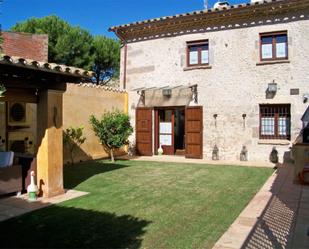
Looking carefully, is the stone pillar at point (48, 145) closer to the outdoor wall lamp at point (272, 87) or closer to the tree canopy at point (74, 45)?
the outdoor wall lamp at point (272, 87)

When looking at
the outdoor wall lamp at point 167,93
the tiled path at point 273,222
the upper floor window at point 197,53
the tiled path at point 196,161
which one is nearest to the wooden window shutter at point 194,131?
the tiled path at point 196,161

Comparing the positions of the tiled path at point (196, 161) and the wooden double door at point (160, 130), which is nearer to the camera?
the tiled path at point (196, 161)

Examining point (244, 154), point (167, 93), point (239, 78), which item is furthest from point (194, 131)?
point (239, 78)

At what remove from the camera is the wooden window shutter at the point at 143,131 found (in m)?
14.6

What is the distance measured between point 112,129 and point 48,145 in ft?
18.2

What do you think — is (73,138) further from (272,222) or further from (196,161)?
(272,222)

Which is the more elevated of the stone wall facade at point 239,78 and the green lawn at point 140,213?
the stone wall facade at point 239,78

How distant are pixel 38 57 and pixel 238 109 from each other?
33.8 ft

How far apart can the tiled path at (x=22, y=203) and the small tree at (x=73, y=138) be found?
4.61 meters

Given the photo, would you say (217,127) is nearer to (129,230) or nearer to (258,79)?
(258,79)

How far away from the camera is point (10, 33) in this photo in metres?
15.2

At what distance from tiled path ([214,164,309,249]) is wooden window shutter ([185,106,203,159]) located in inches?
233

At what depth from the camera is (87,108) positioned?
504 inches

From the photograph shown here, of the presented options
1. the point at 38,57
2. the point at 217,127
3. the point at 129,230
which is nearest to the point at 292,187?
the point at 129,230
